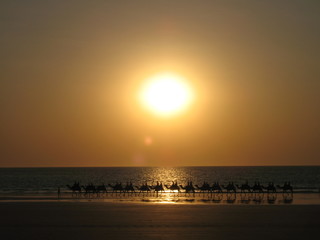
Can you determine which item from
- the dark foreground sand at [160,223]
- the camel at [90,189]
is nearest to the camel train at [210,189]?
the camel at [90,189]

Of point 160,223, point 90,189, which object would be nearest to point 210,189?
point 90,189

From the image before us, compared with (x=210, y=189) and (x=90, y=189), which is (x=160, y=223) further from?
(x=90, y=189)

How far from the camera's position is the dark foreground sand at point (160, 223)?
20594 mm

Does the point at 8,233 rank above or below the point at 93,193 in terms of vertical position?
below

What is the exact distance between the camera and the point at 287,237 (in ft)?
65.4

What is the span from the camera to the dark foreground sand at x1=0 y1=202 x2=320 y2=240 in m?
20.6

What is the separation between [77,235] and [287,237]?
340 inches

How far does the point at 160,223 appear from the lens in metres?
23.6

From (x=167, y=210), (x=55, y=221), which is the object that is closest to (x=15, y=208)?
(x=55, y=221)

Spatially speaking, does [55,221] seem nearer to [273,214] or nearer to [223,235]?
[223,235]

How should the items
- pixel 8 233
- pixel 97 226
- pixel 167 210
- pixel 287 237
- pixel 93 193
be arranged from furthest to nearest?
pixel 93 193, pixel 167 210, pixel 97 226, pixel 8 233, pixel 287 237

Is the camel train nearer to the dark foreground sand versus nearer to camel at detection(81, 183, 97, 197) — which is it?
camel at detection(81, 183, 97, 197)

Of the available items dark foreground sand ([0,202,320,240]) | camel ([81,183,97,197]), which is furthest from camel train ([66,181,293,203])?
dark foreground sand ([0,202,320,240])

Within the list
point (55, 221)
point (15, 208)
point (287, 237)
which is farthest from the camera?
point (15, 208)
